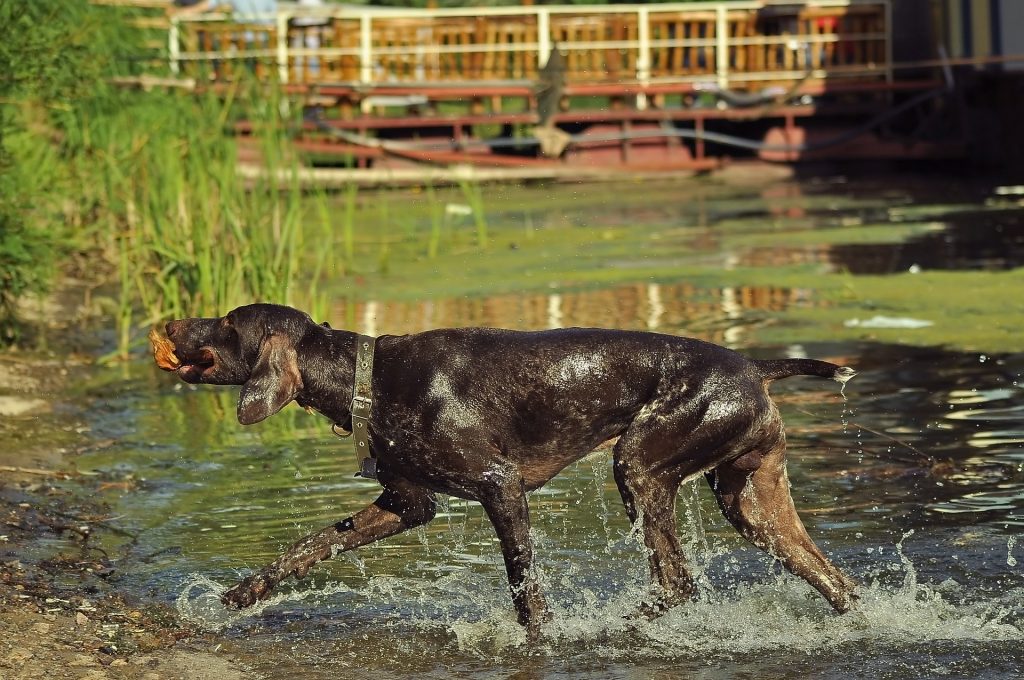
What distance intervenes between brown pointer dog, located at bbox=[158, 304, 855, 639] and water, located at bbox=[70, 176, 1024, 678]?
26cm

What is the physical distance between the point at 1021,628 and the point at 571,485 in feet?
9.52

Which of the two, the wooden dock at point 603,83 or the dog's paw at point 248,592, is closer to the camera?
the dog's paw at point 248,592

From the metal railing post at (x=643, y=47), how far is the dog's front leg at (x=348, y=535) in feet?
79.3

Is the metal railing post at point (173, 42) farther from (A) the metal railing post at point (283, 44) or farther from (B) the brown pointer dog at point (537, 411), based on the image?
(B) the brown pointer dog at point (537, 411)

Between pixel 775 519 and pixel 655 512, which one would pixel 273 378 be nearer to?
pixel 655 512

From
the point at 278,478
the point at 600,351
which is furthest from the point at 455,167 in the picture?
the point at 600,351

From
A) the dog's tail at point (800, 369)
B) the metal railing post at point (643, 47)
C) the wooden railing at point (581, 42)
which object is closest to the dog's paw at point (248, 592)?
the dog's tail at point (800, 369)

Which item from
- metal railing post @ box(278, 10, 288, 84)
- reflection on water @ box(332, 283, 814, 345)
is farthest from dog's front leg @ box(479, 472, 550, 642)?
metal railing post @ box(278, 10, 288, 84)

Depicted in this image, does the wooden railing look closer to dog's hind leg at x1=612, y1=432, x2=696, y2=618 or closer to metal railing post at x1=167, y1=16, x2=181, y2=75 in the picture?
metal railing post at x1=167, y1=16, x2=181, y2=75

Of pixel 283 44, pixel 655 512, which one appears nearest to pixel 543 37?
pixel 283 44

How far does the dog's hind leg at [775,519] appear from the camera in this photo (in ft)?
20.4

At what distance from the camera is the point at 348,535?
651cm

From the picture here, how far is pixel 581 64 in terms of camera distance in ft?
102

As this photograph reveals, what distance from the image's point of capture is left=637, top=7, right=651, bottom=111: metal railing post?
30203 mm
